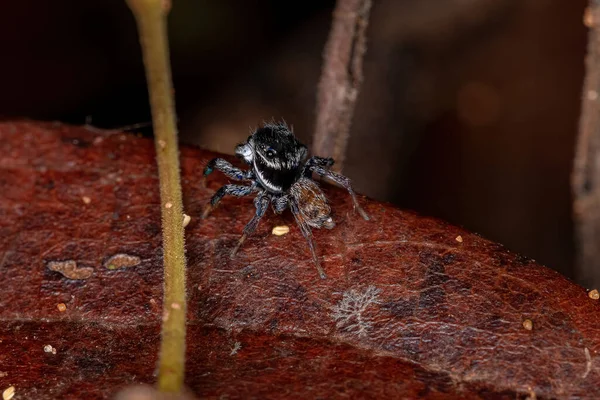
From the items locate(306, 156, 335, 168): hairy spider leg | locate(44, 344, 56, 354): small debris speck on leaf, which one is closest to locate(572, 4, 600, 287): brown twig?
locate(306, 156, 335, 168): hairy spider leg

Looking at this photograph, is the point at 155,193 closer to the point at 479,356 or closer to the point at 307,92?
the point at 479,356

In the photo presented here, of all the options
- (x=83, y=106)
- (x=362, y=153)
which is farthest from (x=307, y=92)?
(x=83, y=106)

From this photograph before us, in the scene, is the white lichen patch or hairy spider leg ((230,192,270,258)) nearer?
the white lichen patch

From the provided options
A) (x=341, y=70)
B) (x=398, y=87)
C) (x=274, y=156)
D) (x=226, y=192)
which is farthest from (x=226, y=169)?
(x=398, y=87)

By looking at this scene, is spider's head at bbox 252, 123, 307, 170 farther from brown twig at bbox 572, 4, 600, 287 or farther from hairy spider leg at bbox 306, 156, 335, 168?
brown twig at bbox 572, 4, 600, 287

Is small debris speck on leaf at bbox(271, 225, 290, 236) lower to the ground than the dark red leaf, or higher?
higher

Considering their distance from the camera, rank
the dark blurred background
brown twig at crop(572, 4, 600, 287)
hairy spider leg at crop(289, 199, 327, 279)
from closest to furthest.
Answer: hairy spider leg at crop(289, 199, 327, 279), brown twig at crop(572, 4, 600, 287), the dark blurred background

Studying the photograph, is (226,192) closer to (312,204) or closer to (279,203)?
(279,203)
